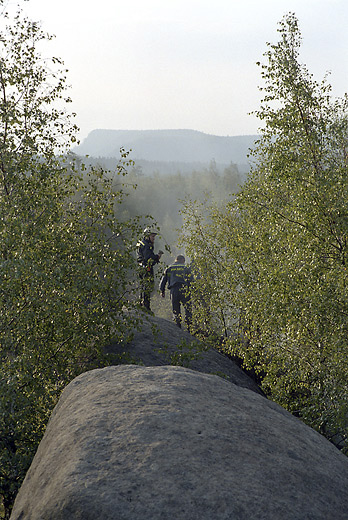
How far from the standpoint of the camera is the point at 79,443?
17.2 feet

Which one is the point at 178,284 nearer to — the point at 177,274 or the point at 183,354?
the point at 177,274

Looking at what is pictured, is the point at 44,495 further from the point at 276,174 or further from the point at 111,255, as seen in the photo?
the point at 276,174

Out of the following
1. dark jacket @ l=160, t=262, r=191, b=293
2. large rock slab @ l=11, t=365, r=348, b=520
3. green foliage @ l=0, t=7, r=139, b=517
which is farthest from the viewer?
dark jacket @ l=160, t=262, r=191, b=293

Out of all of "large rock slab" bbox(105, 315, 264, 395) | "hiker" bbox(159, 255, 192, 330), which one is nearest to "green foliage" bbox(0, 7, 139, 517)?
"large rock slab" bbox(105, 315, 264, 395)

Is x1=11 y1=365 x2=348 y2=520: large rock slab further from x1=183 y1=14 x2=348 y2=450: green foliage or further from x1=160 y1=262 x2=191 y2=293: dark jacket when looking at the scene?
x1=160 y1=262 x2=191 y2=293: dark jacket

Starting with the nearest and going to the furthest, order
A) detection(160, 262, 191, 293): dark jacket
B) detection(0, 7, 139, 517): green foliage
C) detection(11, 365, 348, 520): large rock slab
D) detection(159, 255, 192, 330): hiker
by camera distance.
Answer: detection(11, 365, 348, 520): large rock slab → detection(0, 7, 139, 517): green foliage → detection(159, 255, 192, 330): hiker → detection(160, 262, 191, 293): dark jacket

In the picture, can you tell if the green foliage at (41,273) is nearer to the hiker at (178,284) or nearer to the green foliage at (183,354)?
the green foliage at (183,354)

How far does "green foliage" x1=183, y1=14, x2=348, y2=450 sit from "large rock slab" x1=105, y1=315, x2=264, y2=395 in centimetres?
67

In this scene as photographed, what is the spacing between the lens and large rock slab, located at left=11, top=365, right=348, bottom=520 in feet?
14.6

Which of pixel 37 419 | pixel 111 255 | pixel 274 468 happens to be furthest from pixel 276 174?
pixel 274 468

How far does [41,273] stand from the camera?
8.66 meters

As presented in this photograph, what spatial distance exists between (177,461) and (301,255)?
655cm

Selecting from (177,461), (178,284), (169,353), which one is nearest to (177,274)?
(178,284)

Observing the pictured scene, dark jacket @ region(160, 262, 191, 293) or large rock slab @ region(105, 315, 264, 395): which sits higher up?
dark jacket @ region(160, 262, 191, 293)
